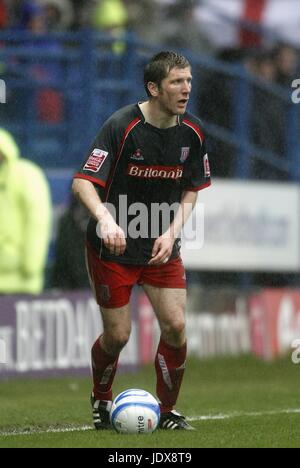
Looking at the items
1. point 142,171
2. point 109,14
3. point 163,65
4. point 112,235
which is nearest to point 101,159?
point 142,171

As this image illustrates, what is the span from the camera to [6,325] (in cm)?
1399

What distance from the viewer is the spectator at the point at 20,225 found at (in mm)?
14711

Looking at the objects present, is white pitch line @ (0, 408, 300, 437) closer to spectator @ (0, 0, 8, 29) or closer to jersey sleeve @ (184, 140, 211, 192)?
jersey sleeve @ (184, 140, 211, 192)

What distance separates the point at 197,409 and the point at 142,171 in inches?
105

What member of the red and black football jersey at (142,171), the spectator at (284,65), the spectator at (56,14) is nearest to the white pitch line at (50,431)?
the red and black football jersey at (142,171)

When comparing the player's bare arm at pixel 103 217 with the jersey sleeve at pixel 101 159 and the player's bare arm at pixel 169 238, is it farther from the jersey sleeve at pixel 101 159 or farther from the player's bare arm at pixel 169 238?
the player's bare arm at pixel 169 238

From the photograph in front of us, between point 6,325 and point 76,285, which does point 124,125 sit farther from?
point 76,285

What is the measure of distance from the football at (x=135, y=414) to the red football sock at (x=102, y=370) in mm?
454

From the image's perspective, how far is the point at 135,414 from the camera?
8.94m

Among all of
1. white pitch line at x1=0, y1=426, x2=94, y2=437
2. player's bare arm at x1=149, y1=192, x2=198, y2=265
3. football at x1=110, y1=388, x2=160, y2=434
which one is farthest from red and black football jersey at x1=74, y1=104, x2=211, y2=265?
white pitch line at x1=0, y1=426, x2=94, y2=437

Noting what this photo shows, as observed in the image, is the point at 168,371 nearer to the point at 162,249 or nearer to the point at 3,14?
the point at 162,249

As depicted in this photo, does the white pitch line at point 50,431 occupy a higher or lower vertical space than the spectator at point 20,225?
lower

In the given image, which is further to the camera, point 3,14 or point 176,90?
point 3,14

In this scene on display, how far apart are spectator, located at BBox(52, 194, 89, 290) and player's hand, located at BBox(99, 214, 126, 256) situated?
6625 mm
